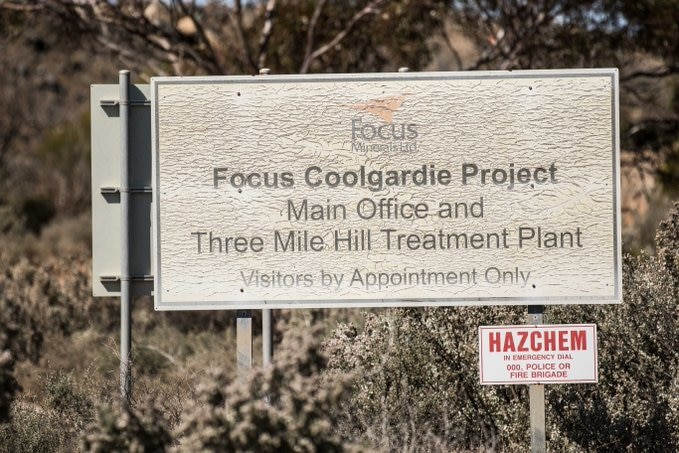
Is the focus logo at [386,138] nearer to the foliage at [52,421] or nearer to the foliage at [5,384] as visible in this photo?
the foliage at [5,384]

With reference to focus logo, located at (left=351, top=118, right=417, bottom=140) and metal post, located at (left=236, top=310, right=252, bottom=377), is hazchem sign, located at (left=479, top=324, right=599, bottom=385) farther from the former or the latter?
metal post, located at (left=236, top=310, right=252, bottom=377)

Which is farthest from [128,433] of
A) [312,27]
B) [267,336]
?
[312,27]

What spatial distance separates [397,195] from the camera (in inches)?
241

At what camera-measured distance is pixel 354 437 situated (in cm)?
587

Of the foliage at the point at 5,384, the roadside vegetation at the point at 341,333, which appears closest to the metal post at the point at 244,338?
the roadside vegetation at the point at 341,333

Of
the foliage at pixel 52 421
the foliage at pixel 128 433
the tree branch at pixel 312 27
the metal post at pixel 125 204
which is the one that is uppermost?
the tree branch at pixel 312 27

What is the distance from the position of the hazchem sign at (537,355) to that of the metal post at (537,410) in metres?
0.09

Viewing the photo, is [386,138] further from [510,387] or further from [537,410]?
[510,387]

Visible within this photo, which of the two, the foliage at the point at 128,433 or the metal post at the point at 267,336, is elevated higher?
the metal post at the point at 267,336

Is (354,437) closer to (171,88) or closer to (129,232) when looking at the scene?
(129,232)

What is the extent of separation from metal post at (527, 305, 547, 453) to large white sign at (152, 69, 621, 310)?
0.12 meters

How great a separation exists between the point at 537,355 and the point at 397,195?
1.11 m

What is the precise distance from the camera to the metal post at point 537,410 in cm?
600

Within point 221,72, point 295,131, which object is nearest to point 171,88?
point 295,131
